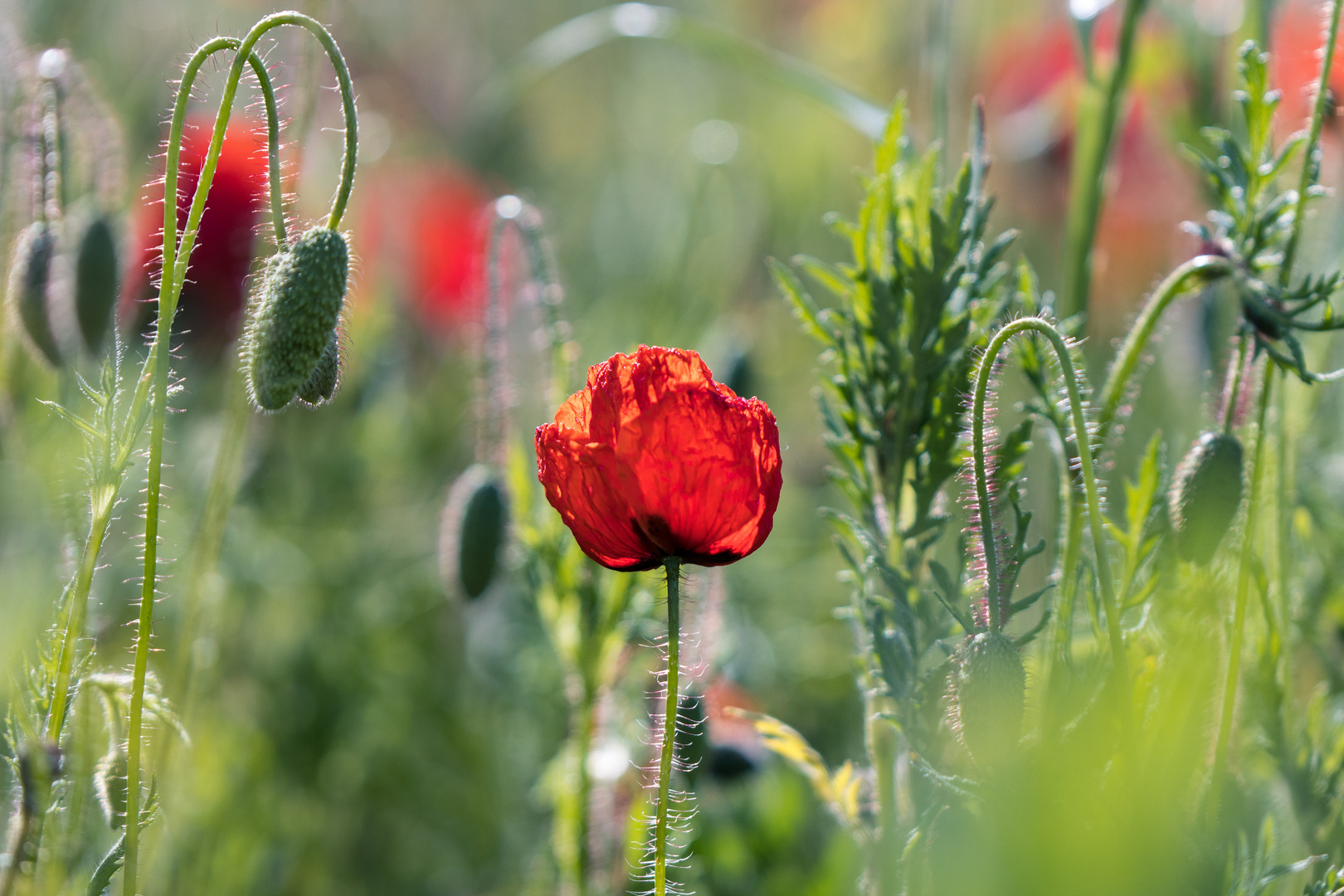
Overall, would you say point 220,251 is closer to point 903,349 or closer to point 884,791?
point 903,349

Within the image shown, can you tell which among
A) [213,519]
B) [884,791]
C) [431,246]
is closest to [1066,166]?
[431,246]

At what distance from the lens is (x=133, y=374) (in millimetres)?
2010

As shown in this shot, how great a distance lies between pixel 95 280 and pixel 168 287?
18.0 inches

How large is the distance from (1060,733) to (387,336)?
172cm

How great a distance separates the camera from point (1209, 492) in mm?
973

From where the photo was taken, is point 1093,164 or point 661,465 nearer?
point 661,465

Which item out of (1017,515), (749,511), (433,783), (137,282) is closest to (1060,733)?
(1017,515)

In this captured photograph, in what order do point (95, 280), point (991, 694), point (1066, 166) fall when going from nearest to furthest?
point (991, 694)
point (95, 280)
point (1066, 166)

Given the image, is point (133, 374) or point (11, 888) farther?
point (133, 374)

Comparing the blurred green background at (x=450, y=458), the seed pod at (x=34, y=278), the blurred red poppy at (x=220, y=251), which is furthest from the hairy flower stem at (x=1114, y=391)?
the blurred red poppy at (x=220, y=251)

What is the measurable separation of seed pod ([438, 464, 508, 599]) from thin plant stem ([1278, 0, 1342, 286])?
84cm

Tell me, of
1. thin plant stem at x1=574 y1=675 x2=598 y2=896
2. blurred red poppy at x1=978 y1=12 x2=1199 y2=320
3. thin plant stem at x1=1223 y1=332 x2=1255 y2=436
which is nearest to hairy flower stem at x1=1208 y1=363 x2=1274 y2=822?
thin plant stem at x1=1223 y1=332 x2=1255 y2=436

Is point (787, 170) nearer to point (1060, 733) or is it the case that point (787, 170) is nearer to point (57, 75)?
point (57, 75)

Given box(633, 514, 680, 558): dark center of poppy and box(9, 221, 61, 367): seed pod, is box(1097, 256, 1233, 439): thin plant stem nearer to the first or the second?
box(633, 514, 680, 558): dark center of poppy
